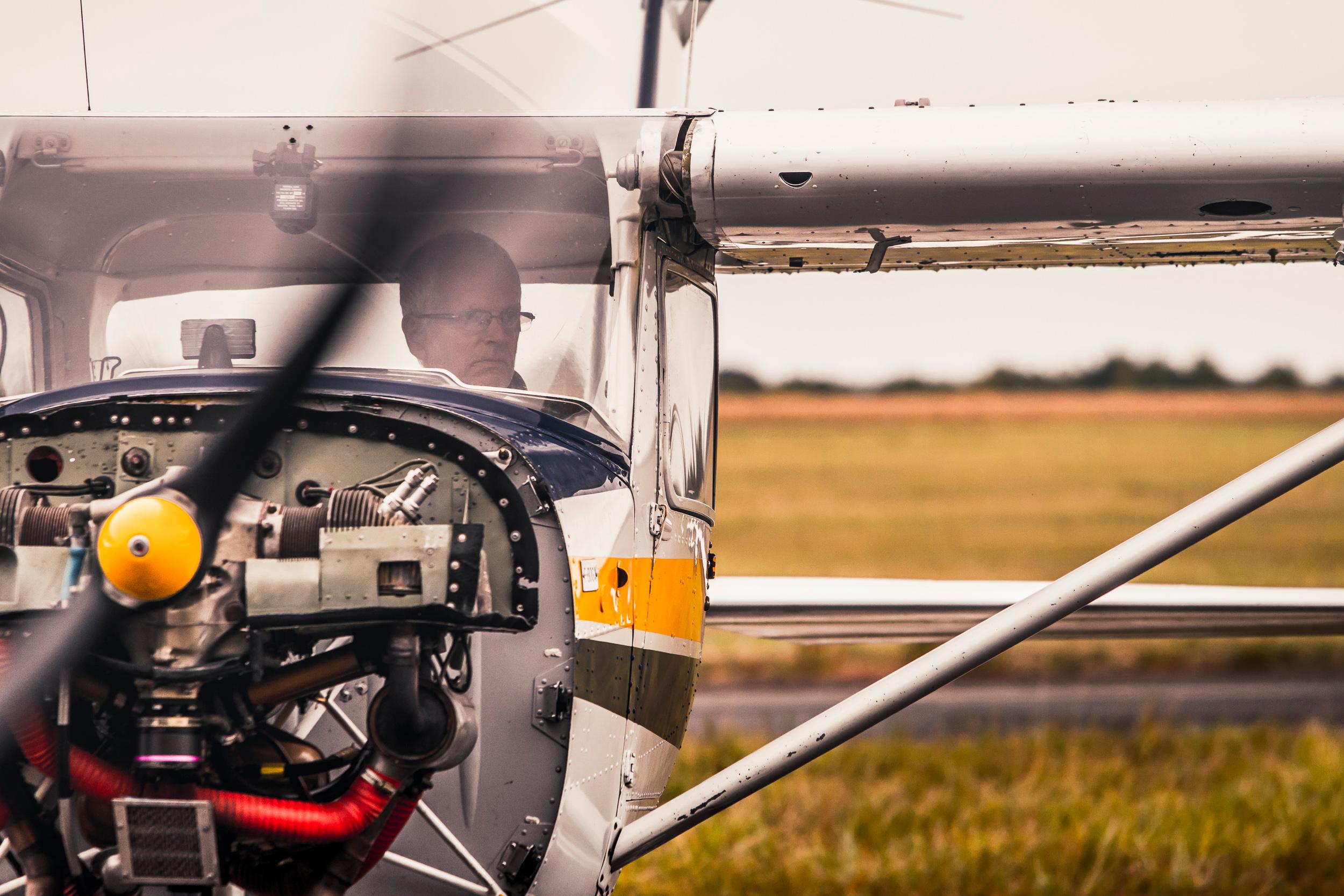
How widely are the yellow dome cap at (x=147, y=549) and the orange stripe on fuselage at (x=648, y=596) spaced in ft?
2.77

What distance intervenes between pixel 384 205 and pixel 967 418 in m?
37.0

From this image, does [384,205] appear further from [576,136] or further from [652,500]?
[652,500]

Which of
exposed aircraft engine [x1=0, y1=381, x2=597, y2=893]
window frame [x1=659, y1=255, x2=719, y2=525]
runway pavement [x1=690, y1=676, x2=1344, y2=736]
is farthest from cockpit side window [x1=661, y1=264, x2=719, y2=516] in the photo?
runway pavement [x1=690, y1=676, x2=1344, y2=736]

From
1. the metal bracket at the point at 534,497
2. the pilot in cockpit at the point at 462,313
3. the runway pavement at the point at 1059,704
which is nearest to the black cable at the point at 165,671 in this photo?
the metal bracket at the point at 534,497

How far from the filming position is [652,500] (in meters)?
3.30

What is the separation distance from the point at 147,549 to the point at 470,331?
1.11 meters

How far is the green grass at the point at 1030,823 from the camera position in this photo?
17.9 feet

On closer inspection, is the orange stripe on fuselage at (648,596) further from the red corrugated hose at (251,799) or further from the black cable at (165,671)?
the black cable at (165,671)

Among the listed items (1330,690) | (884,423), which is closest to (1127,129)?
(1330,690)

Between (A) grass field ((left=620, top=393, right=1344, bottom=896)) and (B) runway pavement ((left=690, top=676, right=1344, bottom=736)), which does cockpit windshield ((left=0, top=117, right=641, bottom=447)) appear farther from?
(B) runway pavement ((left=690, top=676, right=1344, bottom=736))

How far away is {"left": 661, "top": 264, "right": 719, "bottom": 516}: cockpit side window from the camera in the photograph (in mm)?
3488

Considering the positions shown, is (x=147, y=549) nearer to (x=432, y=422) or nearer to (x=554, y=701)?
(x=432, y=422)

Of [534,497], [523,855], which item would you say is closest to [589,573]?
[534,497]

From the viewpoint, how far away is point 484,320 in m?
3.21
